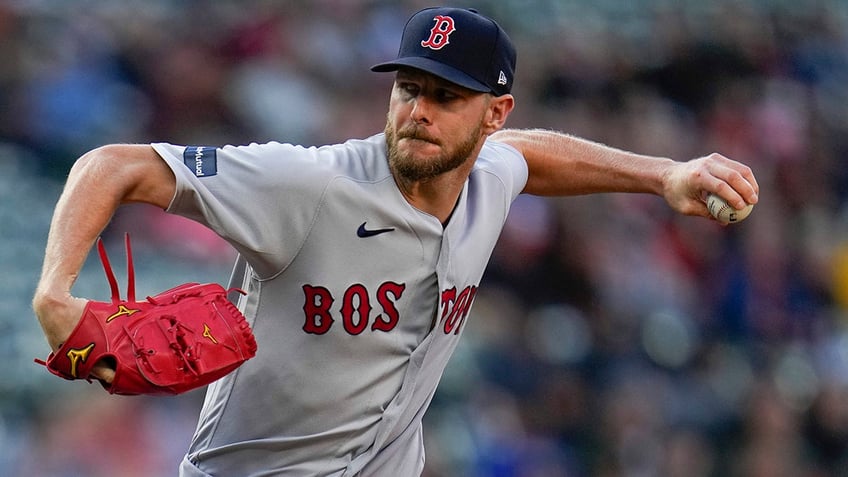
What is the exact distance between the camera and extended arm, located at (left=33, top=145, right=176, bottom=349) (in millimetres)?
2244

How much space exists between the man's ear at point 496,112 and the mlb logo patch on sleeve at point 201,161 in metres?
0.77

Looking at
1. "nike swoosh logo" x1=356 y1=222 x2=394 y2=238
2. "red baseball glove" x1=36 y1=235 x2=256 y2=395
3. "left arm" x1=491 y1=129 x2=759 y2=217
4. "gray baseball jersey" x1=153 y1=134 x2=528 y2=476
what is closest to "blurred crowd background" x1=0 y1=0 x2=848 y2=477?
"gray baseball jersey" x1=153 y1=134 x2=528 y2=476

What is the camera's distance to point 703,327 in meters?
6.76

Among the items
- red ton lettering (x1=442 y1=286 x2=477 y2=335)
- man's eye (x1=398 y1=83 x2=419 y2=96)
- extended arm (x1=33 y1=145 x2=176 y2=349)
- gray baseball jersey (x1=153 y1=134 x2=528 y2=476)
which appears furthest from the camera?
red ton lettering (x1=442 y1=286 x2=477 y2=335)

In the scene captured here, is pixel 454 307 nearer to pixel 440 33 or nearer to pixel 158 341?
pixel 440 33

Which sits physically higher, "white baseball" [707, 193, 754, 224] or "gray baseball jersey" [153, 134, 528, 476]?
"white baseball" [707, 193, 754, 224]

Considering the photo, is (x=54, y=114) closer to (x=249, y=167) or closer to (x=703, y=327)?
(x=249, y=167)

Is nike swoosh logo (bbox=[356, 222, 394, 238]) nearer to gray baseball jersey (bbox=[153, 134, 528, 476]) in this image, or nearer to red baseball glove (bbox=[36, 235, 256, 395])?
gray baseball jersey (bbox=[153, 134, 528, 476])

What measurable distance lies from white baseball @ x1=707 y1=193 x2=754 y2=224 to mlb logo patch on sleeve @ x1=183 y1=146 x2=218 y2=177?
1.26 metres

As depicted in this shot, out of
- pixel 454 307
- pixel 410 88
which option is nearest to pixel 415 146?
pixel 410 88

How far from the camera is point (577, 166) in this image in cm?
337

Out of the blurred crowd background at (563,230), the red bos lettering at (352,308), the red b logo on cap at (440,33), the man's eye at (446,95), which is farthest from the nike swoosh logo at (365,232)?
the blurred crowd background at (563,230)

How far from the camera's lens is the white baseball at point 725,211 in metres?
2.93

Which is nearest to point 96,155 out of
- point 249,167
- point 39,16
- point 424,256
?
point 249,167
